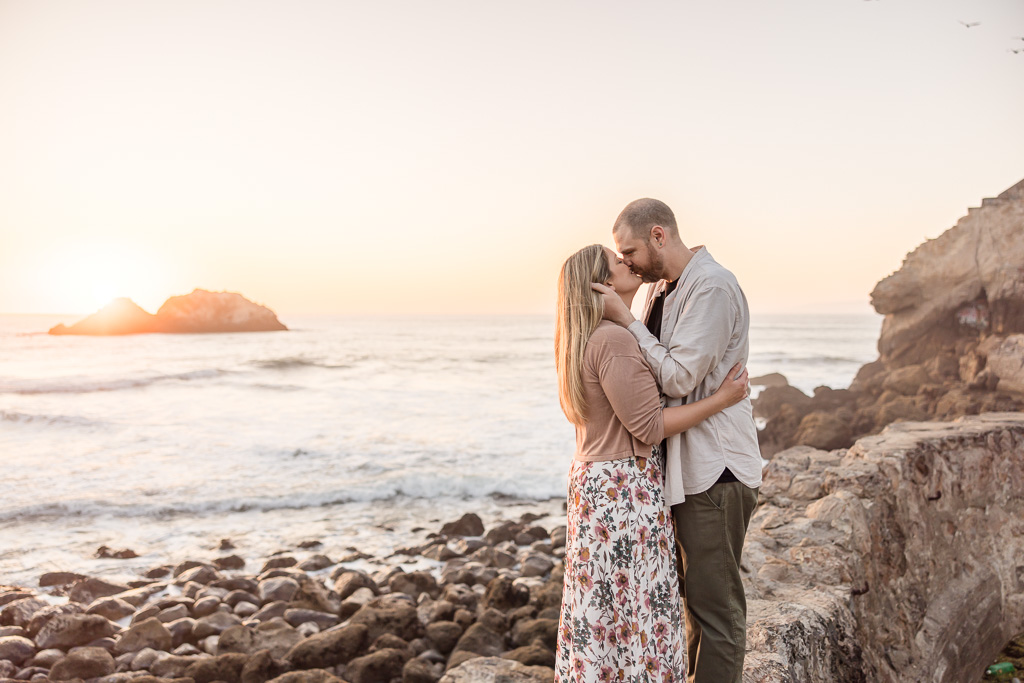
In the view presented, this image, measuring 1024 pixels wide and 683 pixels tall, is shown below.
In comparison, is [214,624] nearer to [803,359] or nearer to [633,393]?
[633,393]

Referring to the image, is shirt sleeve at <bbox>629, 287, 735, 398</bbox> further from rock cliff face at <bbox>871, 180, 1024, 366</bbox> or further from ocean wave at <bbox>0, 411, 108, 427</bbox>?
ocean wave at <bbox>0, 411, 108, 427</bbox>

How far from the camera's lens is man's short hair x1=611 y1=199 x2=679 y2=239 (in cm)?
279

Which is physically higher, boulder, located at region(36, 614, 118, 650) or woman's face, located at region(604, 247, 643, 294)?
woman's face, located at region(604, 247, 643, 294)

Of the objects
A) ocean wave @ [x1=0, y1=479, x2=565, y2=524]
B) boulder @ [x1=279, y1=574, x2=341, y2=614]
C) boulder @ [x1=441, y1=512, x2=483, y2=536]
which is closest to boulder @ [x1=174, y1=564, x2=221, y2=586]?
boulder @ [x1=279, y1=574, x2=341, y2=614]

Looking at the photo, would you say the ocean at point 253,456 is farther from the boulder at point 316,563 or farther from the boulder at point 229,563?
the boulder at point 316,563

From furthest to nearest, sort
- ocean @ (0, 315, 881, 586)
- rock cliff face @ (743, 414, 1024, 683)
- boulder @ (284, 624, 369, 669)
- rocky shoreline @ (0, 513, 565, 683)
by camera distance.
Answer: ocean @ (0, 315, 881, 586) → boulder @ (284, 624, 369, 669) → rocky shoreline @ (0, 513, 565, 683) → rock cliff face @ (743, 414, 1024, 683)

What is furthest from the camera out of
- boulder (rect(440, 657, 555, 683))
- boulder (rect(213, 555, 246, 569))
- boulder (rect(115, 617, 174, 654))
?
boulder (rect(213, 555, 246, 569))

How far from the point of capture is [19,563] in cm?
820

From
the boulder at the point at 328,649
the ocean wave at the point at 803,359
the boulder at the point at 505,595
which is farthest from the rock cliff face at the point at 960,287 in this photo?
the ocean wave at the point at 803,359

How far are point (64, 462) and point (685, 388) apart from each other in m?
15.9

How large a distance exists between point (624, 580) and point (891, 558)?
3.05 m

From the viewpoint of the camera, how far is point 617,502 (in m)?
2.59

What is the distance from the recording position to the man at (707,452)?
2.59 metres

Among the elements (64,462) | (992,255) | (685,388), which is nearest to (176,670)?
(685,388)
